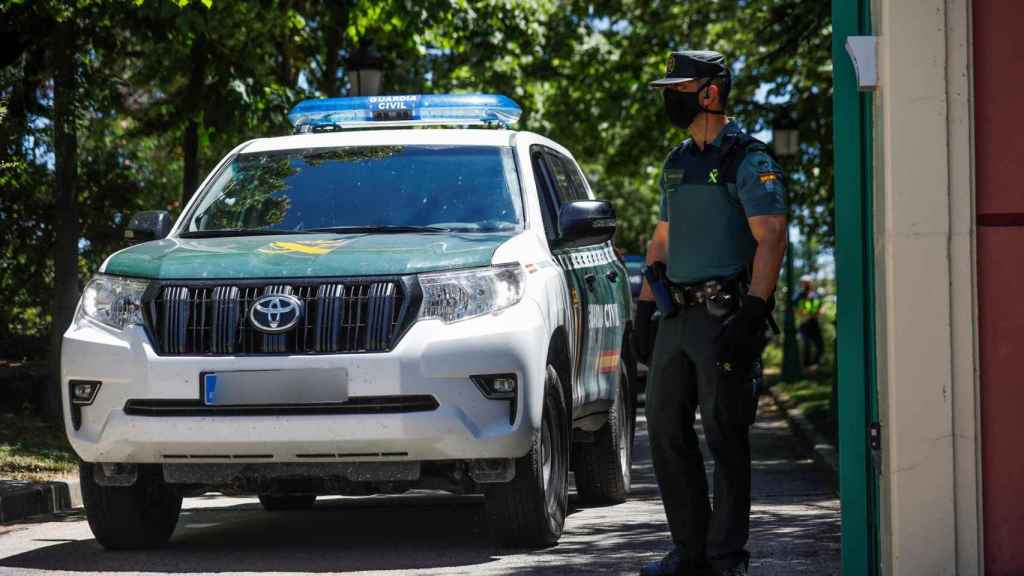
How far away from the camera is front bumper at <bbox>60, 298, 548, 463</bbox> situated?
23.5ft

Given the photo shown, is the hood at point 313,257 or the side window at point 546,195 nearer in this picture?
the hood at point 313,257

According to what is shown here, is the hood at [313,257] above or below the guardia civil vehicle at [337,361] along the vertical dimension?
above

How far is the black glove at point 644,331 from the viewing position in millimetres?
6609

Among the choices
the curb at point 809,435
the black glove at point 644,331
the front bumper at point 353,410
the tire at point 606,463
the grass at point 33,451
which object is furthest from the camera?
the curb at point 809,435

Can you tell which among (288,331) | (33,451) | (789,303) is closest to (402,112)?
(288,331)

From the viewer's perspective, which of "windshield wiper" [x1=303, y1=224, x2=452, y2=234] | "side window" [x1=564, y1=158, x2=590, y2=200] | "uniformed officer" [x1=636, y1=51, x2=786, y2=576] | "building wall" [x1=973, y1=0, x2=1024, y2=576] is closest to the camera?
"building wall" [x1=973, y1=0, x2=1024, y2=576]

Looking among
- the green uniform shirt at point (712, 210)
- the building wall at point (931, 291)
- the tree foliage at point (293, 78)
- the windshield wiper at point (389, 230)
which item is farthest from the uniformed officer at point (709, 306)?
the tree foliage at point (293, 78)

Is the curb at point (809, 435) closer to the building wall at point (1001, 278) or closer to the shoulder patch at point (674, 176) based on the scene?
the shoulder patch at point (674, 176)

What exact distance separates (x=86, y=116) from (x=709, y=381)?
9371 millimetres

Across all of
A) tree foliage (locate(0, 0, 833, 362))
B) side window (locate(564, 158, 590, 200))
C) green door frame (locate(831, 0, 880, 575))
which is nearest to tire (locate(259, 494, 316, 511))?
side window (locate(564, 158, 590, 200))

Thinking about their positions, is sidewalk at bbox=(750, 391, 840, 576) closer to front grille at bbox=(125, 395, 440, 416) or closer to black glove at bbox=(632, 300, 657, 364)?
black glove at bbox=(632, 300, 657, 364)

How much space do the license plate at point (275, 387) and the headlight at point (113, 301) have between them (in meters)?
0.49

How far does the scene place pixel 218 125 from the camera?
645 inches

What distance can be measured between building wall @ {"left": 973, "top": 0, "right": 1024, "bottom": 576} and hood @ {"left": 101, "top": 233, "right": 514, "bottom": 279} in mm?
2703
